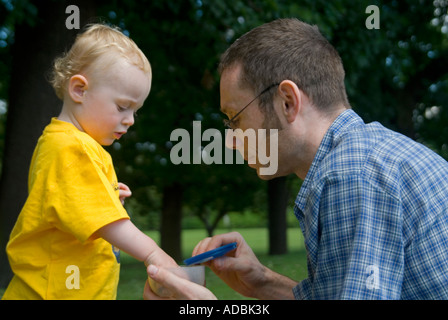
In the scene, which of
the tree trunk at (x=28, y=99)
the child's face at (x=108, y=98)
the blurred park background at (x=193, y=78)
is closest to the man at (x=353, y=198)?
the child's face at (x=108, y=98)

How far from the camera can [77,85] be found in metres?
2.47

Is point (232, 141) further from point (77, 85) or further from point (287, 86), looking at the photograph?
point (77, 85)

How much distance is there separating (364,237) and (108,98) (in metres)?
1.40

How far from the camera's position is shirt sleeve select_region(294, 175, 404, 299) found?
1.47 metres

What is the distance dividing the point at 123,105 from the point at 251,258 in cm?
90

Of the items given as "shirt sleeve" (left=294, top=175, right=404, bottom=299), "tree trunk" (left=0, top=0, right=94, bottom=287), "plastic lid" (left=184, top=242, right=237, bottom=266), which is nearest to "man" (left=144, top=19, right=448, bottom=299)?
"shirt sleeve" (left=294, top=175, right=404, bottom=299)

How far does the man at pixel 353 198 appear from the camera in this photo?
148cm

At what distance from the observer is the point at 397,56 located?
10.4 metres

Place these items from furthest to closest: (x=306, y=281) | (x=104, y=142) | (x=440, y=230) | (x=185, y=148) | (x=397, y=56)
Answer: (x=185, y=148), (x=397, y=56), (x=104, y=142), (x=306, y=281), (x=440, y=230)

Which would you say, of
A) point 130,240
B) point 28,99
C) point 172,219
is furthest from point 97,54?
point 172,219

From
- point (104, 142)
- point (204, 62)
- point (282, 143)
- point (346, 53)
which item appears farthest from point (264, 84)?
point (204, 62)

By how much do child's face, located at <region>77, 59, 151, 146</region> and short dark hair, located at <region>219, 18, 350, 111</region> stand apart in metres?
0.48

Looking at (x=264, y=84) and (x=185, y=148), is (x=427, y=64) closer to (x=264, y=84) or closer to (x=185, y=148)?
(x=185, y=148)

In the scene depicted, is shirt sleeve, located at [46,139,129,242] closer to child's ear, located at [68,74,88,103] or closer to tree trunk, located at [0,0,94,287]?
child's ear, located at [68,74,88,103]
